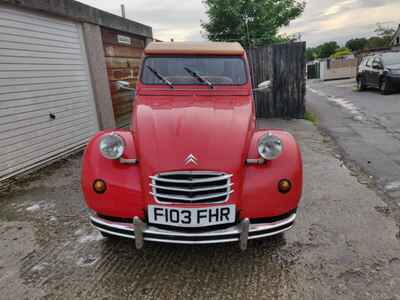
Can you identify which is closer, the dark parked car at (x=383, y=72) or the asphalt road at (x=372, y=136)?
the asphalt road at (x=372, y=136)

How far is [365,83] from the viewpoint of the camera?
50.2 feet

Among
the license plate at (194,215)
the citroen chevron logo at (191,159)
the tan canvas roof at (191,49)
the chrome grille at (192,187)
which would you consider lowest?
the license plate at (194,215)

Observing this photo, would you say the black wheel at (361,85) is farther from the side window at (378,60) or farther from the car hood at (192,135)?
the car hood at (192,135)

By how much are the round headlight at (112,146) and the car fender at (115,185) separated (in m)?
0.06

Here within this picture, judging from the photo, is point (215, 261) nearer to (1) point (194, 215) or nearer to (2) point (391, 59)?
(1) point (194, 215)

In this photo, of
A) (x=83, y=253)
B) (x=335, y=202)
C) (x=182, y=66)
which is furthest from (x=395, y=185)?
(x=83, y=253)

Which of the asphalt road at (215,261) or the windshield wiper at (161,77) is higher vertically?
the windshield wiper at (161,77)

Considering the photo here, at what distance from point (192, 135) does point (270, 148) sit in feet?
2.18

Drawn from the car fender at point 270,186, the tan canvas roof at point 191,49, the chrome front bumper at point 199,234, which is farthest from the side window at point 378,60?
the chrome front bumper at point 199,234

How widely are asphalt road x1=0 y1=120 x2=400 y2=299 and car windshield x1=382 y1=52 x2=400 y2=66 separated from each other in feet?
40.0

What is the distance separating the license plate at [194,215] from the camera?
2.24 meters

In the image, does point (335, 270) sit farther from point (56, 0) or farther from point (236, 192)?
point (56, 0)

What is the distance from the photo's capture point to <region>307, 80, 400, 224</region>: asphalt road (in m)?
4.29

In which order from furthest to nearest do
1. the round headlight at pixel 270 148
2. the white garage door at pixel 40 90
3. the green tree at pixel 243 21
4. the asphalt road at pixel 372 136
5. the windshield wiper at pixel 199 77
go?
1. the green tree at pixel 243 21
2. the white garage door at pixel 40 90
3. the asphalt road at pixel 372 136
4. the windshield wiper at pixel 199 77
5. the round headlight at pixel 270 148
